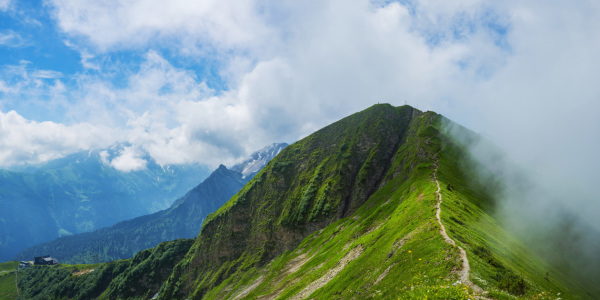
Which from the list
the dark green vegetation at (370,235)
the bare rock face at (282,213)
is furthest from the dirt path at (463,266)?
the bare rock face at (282,213)

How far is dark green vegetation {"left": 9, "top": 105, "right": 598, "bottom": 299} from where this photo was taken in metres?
46.8

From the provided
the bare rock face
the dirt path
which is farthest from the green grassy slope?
the bare rock face

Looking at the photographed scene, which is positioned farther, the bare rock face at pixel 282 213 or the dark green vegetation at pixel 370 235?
the bare rock face at pixel 282 213

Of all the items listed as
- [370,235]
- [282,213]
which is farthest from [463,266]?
[282,213]

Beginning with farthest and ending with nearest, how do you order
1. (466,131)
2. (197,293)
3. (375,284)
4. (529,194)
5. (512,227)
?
(466,131) → (197,293) → (529,194) → (512,227) → (375,284)

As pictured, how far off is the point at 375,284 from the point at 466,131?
175568 millimetres

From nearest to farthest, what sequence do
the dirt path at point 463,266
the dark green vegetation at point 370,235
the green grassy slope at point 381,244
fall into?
the dirt path at point 463,266 < the green grassy slope at point 381,244 < the dark green vegetation at point 370,235

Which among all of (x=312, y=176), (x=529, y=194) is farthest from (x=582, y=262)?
(x=312, y=176)

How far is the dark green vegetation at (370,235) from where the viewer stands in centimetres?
4684

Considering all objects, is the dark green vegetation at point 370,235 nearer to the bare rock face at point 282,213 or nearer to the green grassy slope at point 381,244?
the green grassy slope at point 381,244

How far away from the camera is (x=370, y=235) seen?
293 ft

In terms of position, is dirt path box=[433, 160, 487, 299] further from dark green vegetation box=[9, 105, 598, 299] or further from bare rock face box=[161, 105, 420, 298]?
bare rock face box=[161, 105, 420, 298]

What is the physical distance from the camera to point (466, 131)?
192625 mm

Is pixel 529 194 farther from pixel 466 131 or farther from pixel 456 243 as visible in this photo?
pixel 456 243
